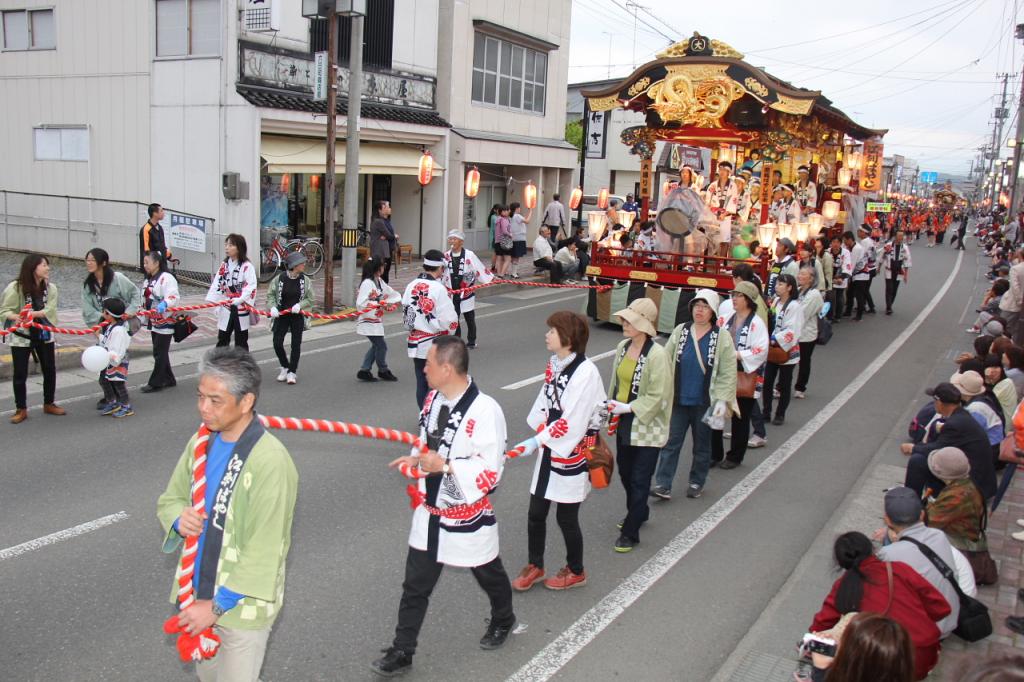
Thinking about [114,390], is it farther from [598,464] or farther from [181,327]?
[598,464]

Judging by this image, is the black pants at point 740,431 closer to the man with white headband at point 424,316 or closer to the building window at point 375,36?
the man with white headband at point 424,316

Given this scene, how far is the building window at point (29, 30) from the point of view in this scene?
62.9 ft

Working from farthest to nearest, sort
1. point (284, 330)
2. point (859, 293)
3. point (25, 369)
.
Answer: point (859, 293) → point (284, 330) → point (25, 369)

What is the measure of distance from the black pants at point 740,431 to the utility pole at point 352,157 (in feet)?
29.9

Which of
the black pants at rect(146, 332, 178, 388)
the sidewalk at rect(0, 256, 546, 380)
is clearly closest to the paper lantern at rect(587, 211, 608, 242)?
the sidewalk at rect(0, 256, 546, 380)

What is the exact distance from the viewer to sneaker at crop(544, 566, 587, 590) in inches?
212

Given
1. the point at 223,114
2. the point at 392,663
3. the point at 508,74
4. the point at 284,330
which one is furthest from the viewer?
the point at 508,74

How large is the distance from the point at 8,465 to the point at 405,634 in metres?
4.63

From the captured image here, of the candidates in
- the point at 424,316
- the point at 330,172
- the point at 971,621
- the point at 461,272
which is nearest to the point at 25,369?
the point at 424,316

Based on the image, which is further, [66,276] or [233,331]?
[66,276]

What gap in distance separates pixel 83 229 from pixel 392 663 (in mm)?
17233

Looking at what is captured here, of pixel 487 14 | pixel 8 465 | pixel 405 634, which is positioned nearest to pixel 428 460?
pixel 405 634

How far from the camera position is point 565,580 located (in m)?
5.40

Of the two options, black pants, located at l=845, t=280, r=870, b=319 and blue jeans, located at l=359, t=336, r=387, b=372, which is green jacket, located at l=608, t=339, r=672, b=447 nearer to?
blue jeans, located at l=359, t=336, r=387, b=372
